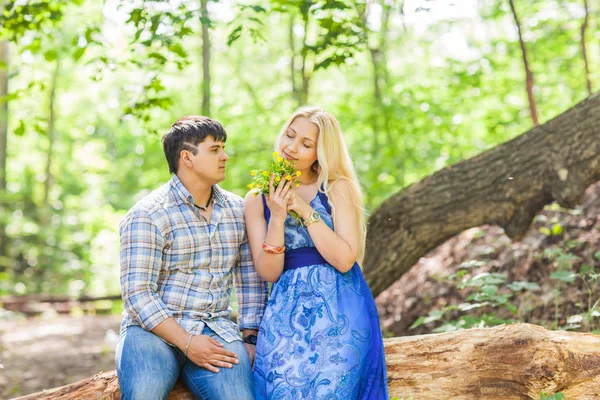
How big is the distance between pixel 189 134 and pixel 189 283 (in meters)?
0.72

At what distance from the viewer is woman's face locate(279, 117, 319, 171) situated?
315 centimetres

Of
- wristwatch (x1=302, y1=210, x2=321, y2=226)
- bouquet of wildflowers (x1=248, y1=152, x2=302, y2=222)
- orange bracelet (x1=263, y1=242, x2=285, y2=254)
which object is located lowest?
orange bracelet (x1=263, y1=242, x2=285, y2=254)

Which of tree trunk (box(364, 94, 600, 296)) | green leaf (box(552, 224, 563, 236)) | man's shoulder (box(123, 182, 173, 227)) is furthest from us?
green leaf (box(552, 224, 563, 236))

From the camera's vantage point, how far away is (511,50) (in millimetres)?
9023

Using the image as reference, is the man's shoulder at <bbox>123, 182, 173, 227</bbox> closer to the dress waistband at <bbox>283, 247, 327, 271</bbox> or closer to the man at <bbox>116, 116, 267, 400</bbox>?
the man at <bbox>116, 116, 267, 400</bbox>

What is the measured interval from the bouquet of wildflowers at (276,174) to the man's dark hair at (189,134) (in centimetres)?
30

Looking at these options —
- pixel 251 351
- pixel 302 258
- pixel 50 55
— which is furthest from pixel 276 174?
pixel 50 55

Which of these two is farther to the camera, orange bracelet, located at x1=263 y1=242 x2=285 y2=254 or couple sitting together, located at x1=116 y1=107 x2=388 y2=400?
orange bracelet, located at x1=263 y1=242 x2=285 y2=254

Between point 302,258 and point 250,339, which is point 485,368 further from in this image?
point 250,339

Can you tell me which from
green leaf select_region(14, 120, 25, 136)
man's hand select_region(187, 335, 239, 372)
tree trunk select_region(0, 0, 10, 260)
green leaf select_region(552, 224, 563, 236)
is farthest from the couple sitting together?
tree trunk select_region(0, 0, 10, 260)

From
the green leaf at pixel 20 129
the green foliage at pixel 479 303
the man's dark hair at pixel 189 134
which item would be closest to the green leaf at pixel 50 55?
the green leaf at pixel 20 129

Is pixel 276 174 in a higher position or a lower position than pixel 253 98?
lower

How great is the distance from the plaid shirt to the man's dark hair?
0.52 feet

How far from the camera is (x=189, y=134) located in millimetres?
3029
